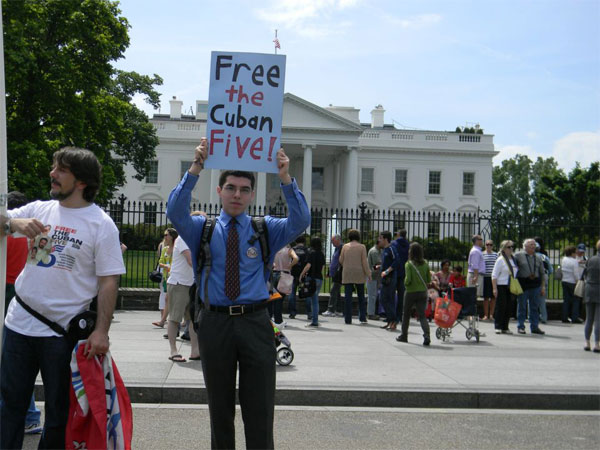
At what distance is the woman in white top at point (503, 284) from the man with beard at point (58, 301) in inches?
407

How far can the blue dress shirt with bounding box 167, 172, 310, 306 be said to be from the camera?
11.5 ft

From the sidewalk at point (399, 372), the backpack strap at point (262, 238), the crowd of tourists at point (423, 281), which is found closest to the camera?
the backpack strap at point (262, 238)

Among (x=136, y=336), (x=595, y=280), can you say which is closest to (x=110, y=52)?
(x=136, y=336)

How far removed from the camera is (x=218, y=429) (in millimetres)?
3500

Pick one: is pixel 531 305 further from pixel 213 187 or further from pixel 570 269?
pixel 213 187

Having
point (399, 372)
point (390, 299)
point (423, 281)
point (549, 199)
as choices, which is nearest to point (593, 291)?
point (423, 281)

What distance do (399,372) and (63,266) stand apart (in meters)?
5.49

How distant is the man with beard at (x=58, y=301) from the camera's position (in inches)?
131

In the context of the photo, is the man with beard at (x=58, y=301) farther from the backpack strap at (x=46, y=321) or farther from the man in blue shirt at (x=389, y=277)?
the man in blue shirt at (x=389, y=277)

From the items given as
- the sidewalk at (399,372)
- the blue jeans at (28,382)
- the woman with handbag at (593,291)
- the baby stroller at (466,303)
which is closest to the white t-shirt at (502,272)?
the sidewalk at (399,372)

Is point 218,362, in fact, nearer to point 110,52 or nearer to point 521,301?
point 521,301

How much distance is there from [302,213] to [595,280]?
7.73m

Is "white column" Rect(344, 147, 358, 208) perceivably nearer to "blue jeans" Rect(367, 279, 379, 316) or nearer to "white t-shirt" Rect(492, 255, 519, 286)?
"blue jeans" Rect(367, 279, 379, 316)

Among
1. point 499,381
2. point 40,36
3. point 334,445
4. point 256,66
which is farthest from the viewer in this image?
point 40,36
